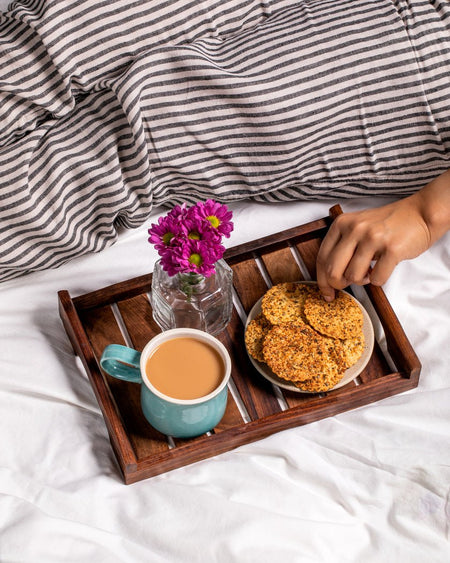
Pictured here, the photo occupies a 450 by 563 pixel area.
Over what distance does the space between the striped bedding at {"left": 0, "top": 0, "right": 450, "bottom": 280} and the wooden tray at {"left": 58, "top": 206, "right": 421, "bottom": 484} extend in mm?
100

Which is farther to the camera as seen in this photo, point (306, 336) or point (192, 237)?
point (306, 336)

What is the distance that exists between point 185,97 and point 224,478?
489 millimetres

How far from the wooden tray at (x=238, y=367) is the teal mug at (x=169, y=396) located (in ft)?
0.11

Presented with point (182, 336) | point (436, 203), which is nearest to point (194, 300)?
point (182, 336)

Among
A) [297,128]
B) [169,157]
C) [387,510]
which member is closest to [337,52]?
[297,128]

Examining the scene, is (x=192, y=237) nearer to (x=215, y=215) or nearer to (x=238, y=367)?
(x=215, y=215)

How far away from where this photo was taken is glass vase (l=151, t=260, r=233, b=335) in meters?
0.89

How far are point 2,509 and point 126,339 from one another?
0.87 feet

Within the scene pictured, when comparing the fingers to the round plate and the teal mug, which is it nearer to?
the round plate

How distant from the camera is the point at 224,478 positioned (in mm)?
883

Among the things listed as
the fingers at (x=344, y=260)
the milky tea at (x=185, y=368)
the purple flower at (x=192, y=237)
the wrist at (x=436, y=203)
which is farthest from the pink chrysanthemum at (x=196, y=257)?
the wrist at (x=436, y=203)

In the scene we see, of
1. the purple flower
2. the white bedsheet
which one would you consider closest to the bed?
the white bedsheet

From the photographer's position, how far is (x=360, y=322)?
3.04 ft

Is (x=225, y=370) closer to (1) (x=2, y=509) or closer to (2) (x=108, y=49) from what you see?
(1) (x=2, y=509)
